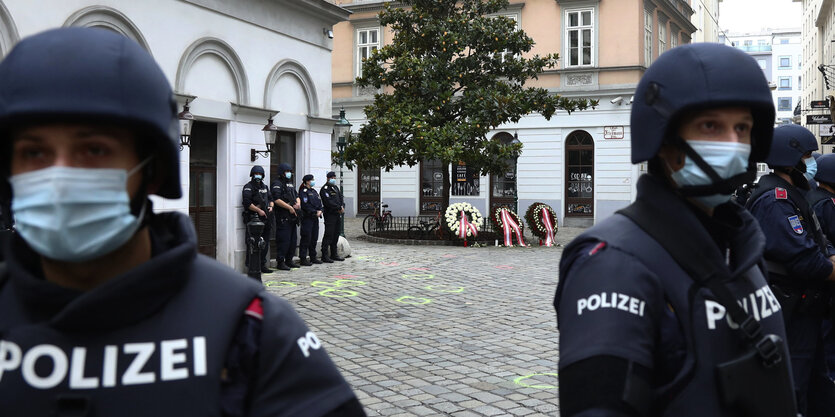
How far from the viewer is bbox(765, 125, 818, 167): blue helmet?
4734mm

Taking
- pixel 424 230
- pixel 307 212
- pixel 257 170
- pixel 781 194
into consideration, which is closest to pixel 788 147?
→ pixel 781 194

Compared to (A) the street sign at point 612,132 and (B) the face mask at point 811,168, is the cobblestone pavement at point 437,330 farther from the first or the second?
(A) the street sign at point 612,132

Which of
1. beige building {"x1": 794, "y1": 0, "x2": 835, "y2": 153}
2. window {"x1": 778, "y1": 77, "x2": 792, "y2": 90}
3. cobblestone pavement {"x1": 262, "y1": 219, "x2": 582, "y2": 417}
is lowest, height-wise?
cobblestone pavement {"x1": 262, "y1": 219, "x2": 582, "y2": 417}

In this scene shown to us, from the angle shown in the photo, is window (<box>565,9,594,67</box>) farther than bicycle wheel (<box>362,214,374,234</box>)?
Yes

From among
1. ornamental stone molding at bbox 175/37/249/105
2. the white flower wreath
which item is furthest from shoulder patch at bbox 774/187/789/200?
the white flower wreath

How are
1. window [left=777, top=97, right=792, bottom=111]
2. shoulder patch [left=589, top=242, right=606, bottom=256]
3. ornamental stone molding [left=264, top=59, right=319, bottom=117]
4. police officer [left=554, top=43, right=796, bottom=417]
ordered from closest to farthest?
1. police officer [left=554, top=43, right=796, bottom=417]
2. shoulder patch [left=589, top=242, right=606, bottom=256]
3. ornamental stone molding [left=264, top=59, right=319, bottom=117]
4. window [left=777, top=97, right=792, bottom=111]

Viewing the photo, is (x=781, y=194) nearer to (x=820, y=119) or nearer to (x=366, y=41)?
(x=820, y=119)

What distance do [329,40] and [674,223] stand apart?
15321mm

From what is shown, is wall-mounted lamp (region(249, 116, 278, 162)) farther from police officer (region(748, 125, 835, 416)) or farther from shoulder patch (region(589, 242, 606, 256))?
shoulder patch (region(589, 242, 606, 256))

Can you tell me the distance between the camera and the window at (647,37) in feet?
94.9

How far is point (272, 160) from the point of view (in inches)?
590

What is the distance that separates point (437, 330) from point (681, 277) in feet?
21.8

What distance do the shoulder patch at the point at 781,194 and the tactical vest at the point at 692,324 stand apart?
9.41ft

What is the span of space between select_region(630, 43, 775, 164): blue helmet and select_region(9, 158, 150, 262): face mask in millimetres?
1336
